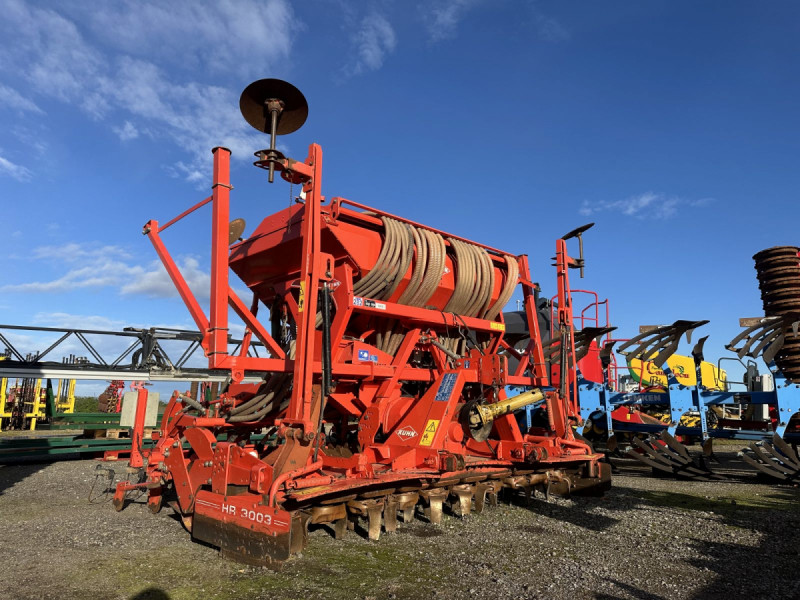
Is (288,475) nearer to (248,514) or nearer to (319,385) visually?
(248,514)

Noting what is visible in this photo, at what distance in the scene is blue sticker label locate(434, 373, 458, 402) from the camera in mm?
5582

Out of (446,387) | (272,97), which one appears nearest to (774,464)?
(446,387)

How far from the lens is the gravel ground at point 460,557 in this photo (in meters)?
3.75

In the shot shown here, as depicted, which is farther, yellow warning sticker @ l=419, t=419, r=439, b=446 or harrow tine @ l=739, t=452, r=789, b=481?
harrow tine @ l=739, t=452, r=789, b=481

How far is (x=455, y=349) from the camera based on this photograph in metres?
6.93

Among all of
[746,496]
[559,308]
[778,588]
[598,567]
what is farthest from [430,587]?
[746,496]

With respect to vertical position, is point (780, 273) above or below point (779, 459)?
above

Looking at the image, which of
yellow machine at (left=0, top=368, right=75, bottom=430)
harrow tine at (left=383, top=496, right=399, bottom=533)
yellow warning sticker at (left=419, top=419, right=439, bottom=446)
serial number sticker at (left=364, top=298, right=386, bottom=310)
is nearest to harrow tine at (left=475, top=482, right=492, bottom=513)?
yellow warning sticker at (left=419, top=419, right=439, bottom=446)

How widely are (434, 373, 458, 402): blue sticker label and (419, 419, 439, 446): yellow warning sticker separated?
258 millimetres

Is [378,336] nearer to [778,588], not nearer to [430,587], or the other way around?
[430,587]

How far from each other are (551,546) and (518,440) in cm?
182

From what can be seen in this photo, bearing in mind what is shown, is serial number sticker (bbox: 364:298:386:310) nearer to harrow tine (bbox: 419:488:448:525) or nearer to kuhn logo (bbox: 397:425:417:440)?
kuhn logo (bbox: 397:425:417:440)

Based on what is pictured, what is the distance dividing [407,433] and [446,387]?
2.01ft

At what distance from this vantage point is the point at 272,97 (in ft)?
16.0
